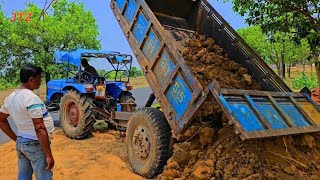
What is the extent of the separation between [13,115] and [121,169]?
2.90 meters

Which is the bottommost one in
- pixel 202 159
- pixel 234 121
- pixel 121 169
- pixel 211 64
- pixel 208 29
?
pixel 121 169

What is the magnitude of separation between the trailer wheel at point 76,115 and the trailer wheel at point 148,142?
104 inches

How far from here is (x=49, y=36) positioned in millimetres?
21203

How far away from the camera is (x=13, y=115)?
3.49 meters

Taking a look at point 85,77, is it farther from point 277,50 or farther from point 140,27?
point 277,50

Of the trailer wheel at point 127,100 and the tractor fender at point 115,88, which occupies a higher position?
the tractor fender at point 115,88

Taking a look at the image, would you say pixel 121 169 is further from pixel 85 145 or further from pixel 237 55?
pixel 237 55

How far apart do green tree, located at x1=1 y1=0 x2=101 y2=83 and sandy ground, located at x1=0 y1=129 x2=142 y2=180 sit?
13.3 metres

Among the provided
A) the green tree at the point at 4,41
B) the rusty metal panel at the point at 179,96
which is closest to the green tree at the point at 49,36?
the green tree at the point at 4,41

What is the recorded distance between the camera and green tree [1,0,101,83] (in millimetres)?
20859

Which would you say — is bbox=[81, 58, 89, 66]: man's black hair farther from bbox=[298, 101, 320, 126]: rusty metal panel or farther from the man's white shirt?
bbox=[298, 101, 320, 126]: rusty metal panel

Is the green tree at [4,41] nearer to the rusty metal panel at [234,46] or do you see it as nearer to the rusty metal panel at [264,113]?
the rusty metal panel at [234,46]

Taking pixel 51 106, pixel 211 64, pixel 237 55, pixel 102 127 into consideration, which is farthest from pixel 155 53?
pixel 51 106

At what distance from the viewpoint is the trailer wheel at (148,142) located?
5262 millimetres
